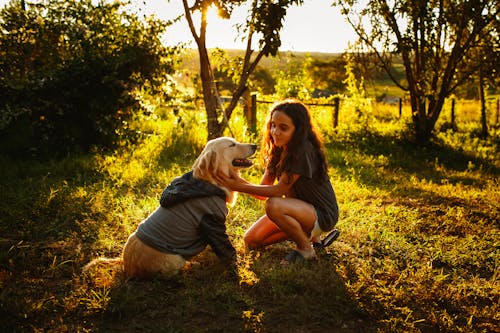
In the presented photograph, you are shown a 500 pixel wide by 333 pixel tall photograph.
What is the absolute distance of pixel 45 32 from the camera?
8211 mm

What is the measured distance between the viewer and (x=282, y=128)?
3965 mm

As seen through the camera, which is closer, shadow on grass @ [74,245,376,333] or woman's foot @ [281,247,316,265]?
shadow on grass @ [74,245,376,333]

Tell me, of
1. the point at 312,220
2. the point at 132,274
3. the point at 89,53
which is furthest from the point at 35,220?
the point at 89,53

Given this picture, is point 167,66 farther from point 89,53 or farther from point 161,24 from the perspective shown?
point 89,53

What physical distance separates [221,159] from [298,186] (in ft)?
2.90

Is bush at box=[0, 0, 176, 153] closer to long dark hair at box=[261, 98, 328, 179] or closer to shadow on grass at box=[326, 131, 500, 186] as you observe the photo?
shadow on grass at box=[326, 131, 500, 186]

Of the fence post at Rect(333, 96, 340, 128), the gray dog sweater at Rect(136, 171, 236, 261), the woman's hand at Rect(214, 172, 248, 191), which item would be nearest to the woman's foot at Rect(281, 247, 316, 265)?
the gray dog sweater at Rect(136, 171, 236, 261)

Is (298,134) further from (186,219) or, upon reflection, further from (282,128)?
(186,219)

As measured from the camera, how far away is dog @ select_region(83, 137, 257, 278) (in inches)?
137

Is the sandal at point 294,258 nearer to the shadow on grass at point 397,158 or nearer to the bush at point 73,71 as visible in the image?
the shadow on grass at point 397,158

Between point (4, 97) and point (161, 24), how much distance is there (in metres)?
3.06

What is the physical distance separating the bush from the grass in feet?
2.51

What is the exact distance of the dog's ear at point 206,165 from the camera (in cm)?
359

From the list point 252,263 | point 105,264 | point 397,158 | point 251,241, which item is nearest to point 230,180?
point 252,263
